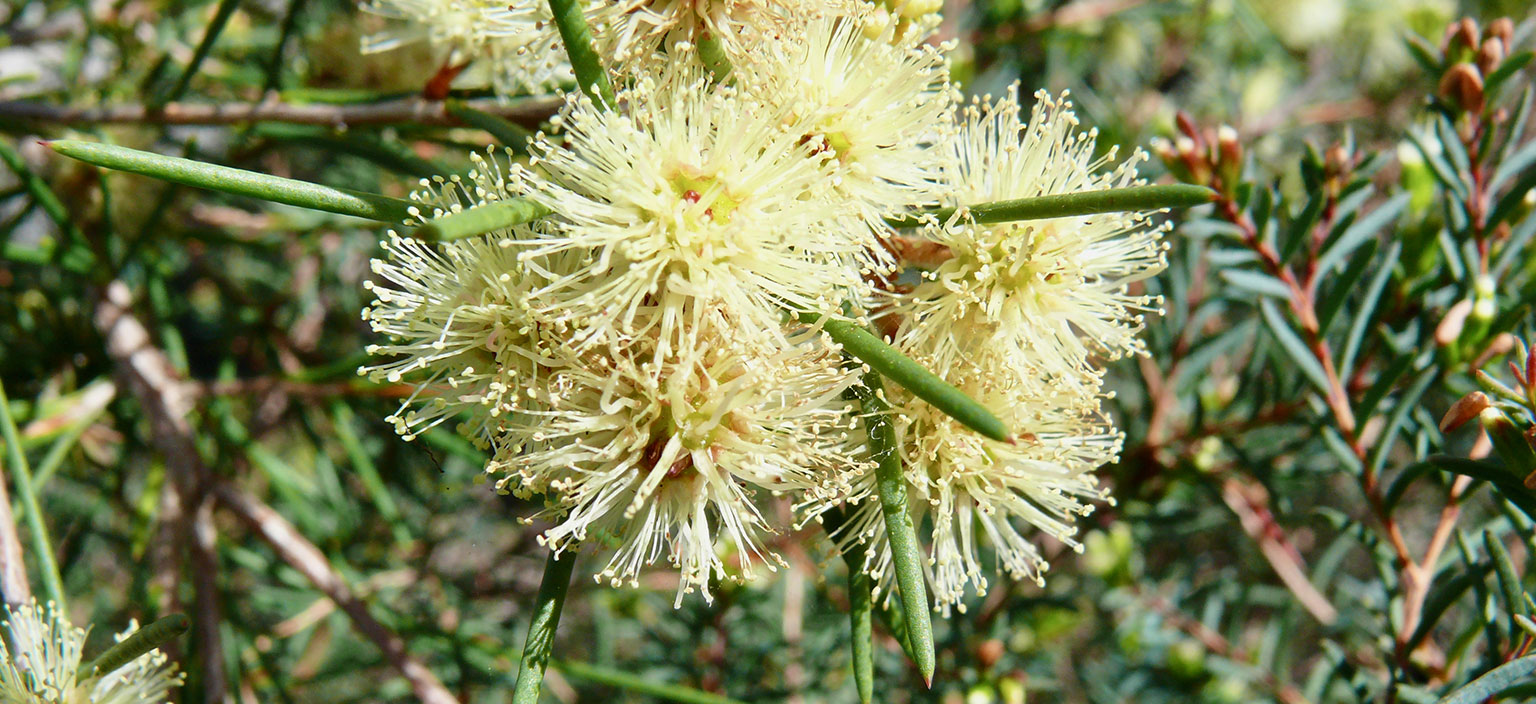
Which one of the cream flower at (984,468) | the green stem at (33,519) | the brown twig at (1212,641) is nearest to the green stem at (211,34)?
the green stem at (33,519)

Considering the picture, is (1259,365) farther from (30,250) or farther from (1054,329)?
(30,250)

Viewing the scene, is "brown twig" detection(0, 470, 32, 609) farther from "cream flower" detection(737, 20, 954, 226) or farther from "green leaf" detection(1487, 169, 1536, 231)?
"green leaf" detection(1487, 169, 1536, 231)

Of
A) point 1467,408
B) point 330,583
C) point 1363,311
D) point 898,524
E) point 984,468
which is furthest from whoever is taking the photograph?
point 330,583

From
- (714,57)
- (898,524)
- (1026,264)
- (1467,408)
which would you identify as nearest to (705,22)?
(714,57)

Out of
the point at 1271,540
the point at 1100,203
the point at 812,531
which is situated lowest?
the point at 1271,540

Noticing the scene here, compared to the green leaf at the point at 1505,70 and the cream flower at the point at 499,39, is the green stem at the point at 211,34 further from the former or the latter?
the green leaf at the point at 1505,70

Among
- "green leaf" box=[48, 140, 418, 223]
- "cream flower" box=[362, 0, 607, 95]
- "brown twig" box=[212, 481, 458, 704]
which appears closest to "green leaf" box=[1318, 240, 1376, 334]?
"cream flower" box=[362, 0, 607, 95]

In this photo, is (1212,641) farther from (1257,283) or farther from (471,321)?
(471,321)

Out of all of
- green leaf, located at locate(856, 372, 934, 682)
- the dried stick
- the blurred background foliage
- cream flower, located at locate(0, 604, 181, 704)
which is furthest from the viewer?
the dried stick
